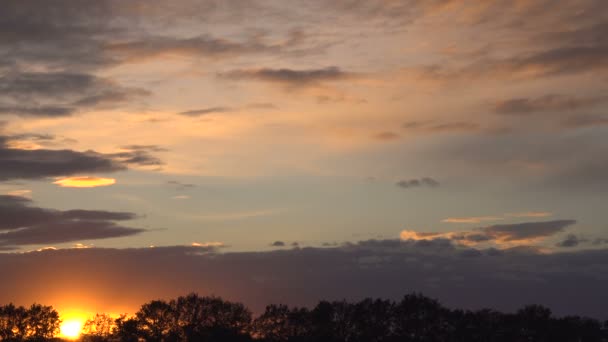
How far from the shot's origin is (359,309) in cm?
18825

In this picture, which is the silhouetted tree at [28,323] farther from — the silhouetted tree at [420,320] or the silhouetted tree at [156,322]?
the silhouetted tree at [420,320]

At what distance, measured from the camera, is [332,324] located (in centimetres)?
18388

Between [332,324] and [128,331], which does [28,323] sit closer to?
[128,331]

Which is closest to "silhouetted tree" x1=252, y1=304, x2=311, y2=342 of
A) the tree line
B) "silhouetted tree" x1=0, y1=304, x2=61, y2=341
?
the tree line

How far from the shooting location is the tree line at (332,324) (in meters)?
182

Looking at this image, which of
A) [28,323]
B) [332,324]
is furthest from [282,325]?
[28,323]

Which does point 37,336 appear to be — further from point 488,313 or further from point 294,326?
point 488,313

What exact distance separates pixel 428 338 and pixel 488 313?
16466mm

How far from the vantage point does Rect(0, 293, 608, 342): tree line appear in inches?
7151

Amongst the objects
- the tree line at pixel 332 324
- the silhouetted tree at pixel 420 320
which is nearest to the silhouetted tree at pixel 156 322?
the tree line at pixel 332 324

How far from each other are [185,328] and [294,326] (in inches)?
979

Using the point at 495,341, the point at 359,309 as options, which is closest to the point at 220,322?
the point at 359,309

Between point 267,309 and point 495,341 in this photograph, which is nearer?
point 495,341

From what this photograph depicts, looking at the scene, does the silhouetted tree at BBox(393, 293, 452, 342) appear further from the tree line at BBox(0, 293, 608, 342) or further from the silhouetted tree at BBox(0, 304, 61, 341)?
the silhouetted tree at BBox(0, 304, 61, 341)
